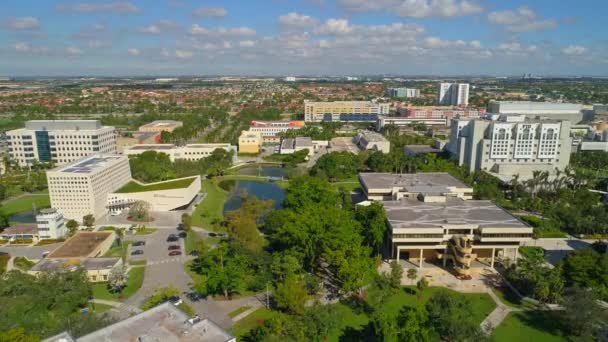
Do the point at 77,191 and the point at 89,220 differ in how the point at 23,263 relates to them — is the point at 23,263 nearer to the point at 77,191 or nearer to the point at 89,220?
the point at 89,220

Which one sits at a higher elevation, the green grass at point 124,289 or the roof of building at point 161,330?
the roof of building at point 161,330

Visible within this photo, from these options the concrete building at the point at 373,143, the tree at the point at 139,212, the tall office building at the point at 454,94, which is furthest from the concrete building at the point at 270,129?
the tall office building at the point at 454,94

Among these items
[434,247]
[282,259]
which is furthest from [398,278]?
[282,259]

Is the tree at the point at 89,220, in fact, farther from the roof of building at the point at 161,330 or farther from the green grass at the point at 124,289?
the roof of building at the point at 161,330

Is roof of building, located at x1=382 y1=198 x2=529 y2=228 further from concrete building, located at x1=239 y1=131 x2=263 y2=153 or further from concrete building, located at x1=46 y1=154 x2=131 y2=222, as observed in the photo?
concrete building, located at x1=239 y1=131 x2=263 y2=153

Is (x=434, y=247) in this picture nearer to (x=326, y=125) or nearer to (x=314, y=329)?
(x=314, y=329)

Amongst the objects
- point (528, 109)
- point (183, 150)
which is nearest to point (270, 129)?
point (183, 150)
